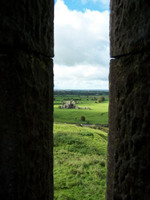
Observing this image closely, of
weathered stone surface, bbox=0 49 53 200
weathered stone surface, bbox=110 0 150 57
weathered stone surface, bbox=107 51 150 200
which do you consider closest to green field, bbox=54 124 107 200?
weathered stone surface, bbox=107 51 150 200

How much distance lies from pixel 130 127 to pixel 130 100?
198mm

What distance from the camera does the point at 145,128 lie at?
3.90ft

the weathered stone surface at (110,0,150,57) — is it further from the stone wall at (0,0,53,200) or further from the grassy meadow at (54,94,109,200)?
the grassy meadow at (54,94,109,200)

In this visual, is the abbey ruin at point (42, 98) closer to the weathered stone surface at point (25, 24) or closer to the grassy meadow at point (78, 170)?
the weathered stone surface at point (25, 24)

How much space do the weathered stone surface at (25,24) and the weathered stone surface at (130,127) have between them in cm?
63

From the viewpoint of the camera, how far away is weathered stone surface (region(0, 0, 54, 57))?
3.71 feet

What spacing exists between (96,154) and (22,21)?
855 cm

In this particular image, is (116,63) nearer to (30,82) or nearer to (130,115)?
(130,115)

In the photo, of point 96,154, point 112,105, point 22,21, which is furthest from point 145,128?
Answer: point 96,154

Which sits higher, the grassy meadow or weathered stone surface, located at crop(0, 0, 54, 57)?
weathered stone surface, located at crop(0, 0, 54, 57)

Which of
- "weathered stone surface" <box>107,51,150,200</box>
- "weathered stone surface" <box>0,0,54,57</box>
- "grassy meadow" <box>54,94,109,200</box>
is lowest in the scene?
"grassy meadow" <box>54,94,109,200</box>

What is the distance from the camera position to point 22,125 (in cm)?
124

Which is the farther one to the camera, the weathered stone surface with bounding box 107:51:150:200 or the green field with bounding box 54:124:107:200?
the green field with bounding box 54:124:107:200

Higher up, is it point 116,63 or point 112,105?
point 116,63
